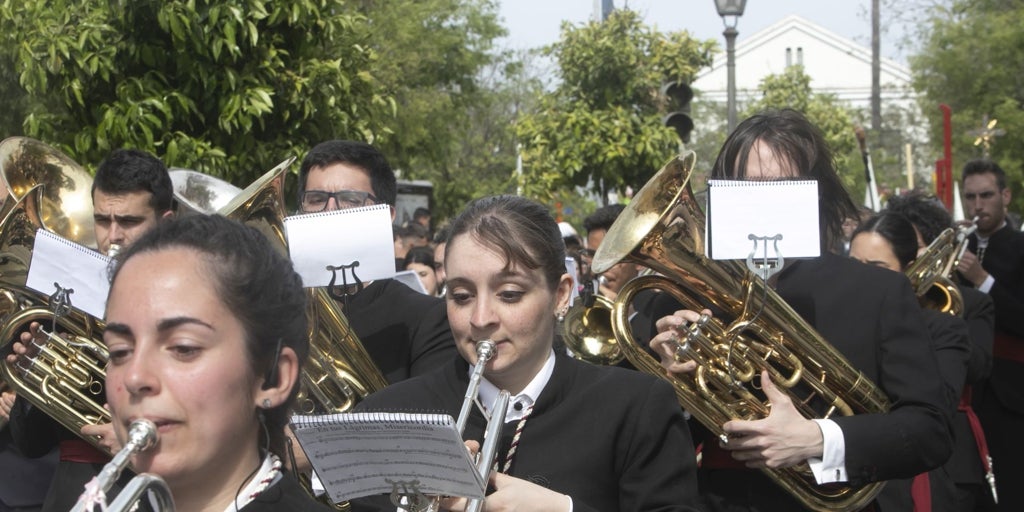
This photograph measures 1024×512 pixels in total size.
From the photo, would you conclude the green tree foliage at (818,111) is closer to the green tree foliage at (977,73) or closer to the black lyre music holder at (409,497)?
the green tree foliage at (977,73)

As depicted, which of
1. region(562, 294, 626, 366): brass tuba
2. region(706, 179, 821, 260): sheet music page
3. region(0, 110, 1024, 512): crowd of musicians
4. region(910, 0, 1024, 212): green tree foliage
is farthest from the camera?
region(910, 0, 1024, 212): green tree foliage

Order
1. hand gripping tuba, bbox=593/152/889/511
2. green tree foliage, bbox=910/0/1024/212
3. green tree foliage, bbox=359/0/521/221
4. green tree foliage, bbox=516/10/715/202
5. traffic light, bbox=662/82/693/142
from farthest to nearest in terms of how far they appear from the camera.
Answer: green tree foliage, bbox=910/0/1024/212
green tree foliage, bbox=359/0/521/221
green tree foliage, bbox=516/10/715/202
traffic light, bbox=662/82/693/142
hand gripping tuba, bbox=593/152/889/511

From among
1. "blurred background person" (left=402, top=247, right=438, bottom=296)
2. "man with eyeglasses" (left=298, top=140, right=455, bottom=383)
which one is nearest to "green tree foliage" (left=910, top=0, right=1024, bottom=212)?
"blurred background person" (left=402, top=247, right=438, bottom=296)

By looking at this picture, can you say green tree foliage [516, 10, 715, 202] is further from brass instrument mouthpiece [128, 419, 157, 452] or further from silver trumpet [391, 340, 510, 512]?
brass instrument mouthpiece [128, 419, 157, 452]

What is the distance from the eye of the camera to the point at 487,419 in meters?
3.10

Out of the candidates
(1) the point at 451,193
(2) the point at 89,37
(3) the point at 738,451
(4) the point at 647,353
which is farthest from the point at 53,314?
(1) the point at 451,193

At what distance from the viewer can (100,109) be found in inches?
275

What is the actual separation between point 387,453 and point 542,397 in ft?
2.00

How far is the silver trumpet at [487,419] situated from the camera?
2762mm

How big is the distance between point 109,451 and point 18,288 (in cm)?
67

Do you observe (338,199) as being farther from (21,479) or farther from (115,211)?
(21,479)

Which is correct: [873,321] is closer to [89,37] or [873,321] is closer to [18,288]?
[18,288]

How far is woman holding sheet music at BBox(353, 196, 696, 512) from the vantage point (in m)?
3.11

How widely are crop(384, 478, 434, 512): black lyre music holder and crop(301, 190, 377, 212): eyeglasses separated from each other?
2078 mm
